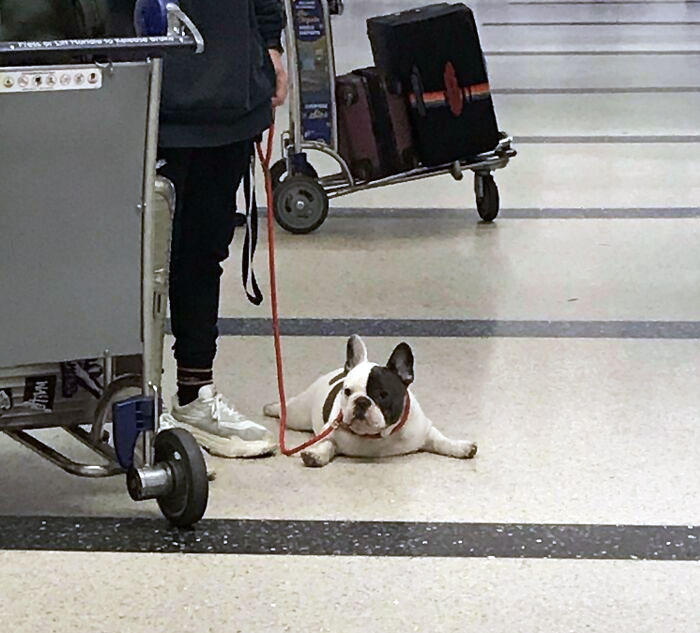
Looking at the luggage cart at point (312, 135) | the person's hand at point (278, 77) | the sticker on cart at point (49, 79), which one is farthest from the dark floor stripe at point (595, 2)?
the sticker on cart at point (49, 79)

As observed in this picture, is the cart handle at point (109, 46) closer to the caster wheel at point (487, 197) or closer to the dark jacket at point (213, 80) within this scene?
the dark jacket at point (213, 80)

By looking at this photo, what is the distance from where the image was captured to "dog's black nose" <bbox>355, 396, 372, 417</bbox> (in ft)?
8.71

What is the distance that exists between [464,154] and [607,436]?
1994 millimetres

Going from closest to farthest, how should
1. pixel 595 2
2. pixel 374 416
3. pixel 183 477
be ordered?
pixel 183 477
pixel 374 416
pixel 595 2

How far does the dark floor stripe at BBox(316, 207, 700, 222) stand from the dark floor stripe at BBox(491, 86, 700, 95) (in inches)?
110

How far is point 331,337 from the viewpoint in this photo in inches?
138

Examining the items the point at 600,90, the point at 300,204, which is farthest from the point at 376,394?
the point at 600,90

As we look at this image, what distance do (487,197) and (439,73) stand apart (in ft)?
1.43

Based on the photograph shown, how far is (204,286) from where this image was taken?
2.72 meters

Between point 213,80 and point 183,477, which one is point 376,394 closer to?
point 183,477

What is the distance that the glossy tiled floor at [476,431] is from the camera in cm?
214

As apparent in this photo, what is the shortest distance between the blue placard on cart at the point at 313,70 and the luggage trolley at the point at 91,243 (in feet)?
7.43

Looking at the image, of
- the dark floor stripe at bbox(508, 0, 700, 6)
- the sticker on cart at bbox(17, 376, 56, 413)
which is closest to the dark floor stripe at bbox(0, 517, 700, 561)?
the sticker on cart at bbox(17, 376, 56, 413)

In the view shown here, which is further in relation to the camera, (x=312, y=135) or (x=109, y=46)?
(x=312, y=135)
